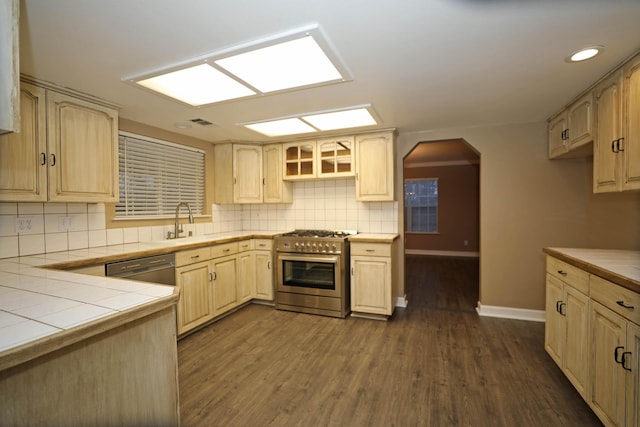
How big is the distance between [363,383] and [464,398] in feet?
2.20

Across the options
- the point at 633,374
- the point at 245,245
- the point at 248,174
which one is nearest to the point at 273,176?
the point at 248,174

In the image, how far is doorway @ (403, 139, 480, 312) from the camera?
6.27 metres

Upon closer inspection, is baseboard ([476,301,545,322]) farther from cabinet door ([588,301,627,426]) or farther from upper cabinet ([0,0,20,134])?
upper cabinet ([0,0,20,134])

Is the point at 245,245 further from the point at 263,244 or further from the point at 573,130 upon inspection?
the point at 573,130

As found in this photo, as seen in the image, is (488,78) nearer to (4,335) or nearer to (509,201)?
(509,201)

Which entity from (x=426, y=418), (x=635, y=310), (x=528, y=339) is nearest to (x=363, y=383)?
(x=426, y=418)

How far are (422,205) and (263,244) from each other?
17.0 feet

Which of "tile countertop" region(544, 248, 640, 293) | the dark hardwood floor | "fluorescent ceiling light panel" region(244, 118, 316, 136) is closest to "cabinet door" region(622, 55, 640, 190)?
"tile countertop" region(544, 248, 640, 293)

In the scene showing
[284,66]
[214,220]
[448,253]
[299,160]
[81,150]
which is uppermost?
[284,66]

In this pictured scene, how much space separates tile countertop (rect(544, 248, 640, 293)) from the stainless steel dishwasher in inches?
122

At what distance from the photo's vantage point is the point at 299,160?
3.88m

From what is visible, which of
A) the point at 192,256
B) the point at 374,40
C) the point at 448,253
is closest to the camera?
the point at 374,40

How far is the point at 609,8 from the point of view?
136 centimetres

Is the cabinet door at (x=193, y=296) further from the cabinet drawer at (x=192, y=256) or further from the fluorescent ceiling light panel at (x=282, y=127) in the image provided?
the fluorescent ceiling light panel at (x=282, y=127)
